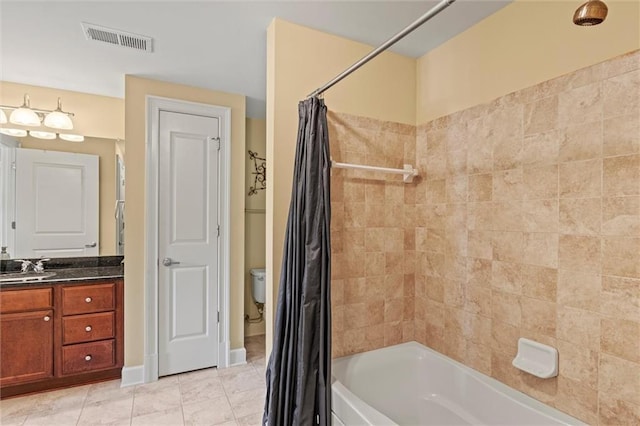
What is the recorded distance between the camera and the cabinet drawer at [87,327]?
255 centimetres

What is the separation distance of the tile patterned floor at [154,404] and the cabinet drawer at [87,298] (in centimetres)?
61

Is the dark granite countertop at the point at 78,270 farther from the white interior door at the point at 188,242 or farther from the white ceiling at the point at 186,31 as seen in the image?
the white ceiling at the point at 186,31

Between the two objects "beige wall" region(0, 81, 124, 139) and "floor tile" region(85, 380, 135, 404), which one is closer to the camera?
"floor tile" region(85, 380, 135, 404)

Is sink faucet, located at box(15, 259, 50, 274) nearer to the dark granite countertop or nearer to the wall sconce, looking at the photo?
the dark granite countertop

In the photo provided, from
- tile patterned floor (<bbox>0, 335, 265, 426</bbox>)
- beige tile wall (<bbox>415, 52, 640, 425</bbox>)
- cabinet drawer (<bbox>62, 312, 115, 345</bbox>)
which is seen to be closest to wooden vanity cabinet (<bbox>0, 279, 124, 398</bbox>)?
cabinet drawer (<bbox>62, 312, 115, 345</bbox>)

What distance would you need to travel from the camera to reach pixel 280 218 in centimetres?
186

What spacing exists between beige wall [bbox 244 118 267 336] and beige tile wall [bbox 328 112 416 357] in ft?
6.01

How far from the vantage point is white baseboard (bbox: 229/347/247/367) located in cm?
299

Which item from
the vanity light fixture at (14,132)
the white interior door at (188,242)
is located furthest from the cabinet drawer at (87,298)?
the vanity light fixture at (14,132)

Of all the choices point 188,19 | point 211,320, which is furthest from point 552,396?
point 188,19

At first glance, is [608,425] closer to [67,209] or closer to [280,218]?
[280,218]

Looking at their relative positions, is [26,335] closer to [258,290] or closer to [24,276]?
[24,276]

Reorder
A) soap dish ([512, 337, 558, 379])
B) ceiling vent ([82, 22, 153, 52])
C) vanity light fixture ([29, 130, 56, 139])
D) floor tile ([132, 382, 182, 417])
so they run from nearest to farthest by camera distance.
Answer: soap dish ([512, 337, 558, 379]) < ceiling vent ([82, 22, 153, 52]) < floor tile ([132, 382, 182, 417]) < vanity light fixture ([29, 130, 56, 139])

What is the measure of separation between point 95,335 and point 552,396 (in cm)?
306
